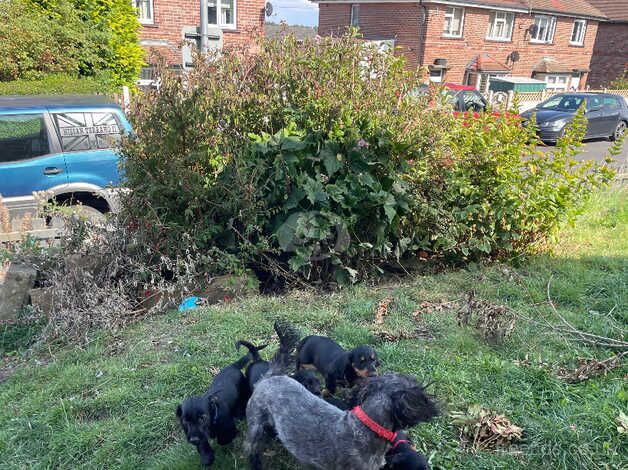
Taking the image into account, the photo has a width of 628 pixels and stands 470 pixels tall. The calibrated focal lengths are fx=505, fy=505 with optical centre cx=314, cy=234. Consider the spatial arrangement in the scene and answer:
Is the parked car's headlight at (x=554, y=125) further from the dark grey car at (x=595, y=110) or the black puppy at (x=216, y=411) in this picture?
the black puppy at (x=216, y=411)

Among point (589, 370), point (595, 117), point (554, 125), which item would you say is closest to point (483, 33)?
point (595, 117)

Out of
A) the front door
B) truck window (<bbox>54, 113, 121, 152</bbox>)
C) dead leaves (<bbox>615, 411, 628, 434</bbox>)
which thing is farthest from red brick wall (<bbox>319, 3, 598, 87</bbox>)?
dead leaves (<bbox>615, 411, 628, 434</bbox>)

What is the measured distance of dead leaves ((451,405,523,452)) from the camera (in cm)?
316

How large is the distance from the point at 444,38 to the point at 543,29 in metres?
9.11

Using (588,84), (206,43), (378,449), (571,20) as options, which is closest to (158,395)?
(378,449)

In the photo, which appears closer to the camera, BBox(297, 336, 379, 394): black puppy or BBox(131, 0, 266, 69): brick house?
BBox(297, 336, 379, 394): black puppy

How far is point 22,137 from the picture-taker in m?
7.67

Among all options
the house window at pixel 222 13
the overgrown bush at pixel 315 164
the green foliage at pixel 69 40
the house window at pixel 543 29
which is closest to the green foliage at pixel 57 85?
the green foliage at pixel 69 40

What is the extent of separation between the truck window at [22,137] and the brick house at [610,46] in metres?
37.7

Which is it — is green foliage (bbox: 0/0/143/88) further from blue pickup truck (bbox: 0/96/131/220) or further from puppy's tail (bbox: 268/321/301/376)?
puppy's tail (bbox: 268/321/301/376)

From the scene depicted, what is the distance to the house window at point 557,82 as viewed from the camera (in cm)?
3234

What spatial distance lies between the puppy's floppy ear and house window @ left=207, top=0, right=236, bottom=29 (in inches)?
827

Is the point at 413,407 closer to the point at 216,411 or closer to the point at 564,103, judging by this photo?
the point at 216,411

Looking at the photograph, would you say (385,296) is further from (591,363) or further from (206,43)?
(206,43)
